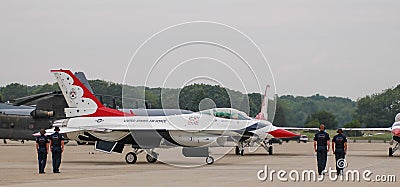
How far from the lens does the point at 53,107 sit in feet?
151

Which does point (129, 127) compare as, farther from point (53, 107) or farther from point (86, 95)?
point (53, 107)

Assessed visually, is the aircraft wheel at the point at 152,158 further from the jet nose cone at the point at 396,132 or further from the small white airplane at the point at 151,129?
the jet nose cone at the point at 396,132

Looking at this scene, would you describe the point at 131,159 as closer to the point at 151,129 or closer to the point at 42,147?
the point at 151,129

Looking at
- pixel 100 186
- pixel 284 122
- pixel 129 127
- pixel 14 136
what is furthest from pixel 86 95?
pixel 284 122

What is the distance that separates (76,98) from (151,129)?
447 centimetres

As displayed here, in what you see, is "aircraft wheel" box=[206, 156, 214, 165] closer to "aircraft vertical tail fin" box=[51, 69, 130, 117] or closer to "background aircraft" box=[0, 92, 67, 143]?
"aircraft vertical tail fin" box=[51, 69, 130, 117]

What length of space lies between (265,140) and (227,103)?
11196 millimetres

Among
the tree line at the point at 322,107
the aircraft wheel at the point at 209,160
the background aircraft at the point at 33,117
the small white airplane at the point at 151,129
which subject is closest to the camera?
the small white airplane at the point at 151,129

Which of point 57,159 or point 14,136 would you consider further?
point 14,136

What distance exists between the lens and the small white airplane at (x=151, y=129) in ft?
93.1

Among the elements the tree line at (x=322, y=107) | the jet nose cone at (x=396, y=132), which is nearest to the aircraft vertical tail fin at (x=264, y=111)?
the tree line at (x=322, y=107)

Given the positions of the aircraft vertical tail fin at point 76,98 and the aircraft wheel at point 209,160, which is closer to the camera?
the aircraft wheel at point 209,160

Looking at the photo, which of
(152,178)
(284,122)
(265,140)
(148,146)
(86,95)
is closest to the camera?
(152,178)
